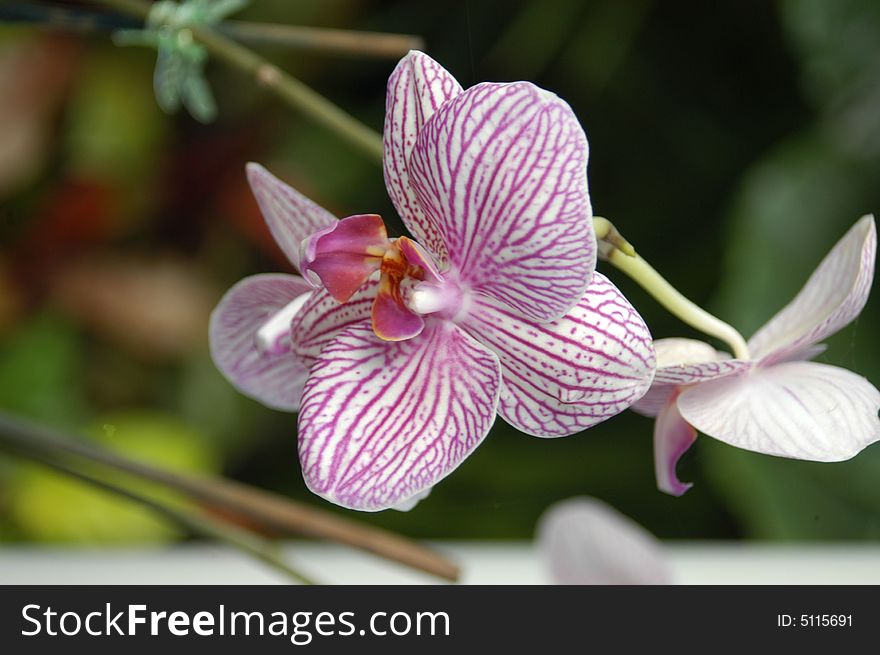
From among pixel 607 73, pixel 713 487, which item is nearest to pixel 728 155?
pixel 607 73

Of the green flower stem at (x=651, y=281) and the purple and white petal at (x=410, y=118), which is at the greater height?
the purple and white petal at (x=410, y=118)

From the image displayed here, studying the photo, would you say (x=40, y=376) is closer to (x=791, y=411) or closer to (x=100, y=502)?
(x=100, y=502)

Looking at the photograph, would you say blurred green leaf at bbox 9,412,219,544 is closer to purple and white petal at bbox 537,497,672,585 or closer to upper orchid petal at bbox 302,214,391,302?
purple and white petal at bbox 537,497,672,585

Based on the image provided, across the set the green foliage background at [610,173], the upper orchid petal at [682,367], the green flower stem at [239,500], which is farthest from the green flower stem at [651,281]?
the green foliage background at [610,173]

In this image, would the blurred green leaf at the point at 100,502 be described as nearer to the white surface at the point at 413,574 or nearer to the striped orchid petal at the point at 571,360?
the white surface at the point at 413,574

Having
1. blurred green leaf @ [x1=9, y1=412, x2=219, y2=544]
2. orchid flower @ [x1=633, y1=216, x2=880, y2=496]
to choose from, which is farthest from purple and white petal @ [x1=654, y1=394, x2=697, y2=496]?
blurred green leaf @ [x1=9, y1=412, x2=219, y2=544]

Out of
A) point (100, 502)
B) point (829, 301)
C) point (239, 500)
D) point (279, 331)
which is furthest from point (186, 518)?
point (100, 502)
